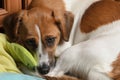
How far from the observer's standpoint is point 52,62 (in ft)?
6.59

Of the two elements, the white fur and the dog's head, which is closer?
the white fur

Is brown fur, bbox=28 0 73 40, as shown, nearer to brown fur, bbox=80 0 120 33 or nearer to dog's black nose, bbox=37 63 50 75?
brown fur, bbox=80 0 120 33

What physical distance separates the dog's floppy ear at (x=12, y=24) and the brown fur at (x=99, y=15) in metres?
0.44

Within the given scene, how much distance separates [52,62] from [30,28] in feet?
0.81

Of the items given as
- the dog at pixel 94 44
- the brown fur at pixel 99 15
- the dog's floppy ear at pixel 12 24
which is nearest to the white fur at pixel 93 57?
the dog at pixel 94 44

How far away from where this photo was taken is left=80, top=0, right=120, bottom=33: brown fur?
2166 mm

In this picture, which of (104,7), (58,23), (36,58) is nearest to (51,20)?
(58,23)

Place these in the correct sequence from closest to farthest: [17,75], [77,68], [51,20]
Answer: [17,75]
[77,68]
[51,20]

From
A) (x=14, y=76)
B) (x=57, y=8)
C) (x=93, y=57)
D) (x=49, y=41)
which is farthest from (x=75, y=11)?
(x=14, y=76)

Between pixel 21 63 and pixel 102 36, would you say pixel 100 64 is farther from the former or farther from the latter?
pixel 21 63

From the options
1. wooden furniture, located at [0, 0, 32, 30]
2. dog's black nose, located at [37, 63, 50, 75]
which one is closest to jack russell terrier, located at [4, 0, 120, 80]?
dog's black nose, located at [37, 63, 50, 75]

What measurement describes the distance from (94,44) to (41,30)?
1.09 feet

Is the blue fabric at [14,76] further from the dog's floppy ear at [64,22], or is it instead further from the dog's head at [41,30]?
the dog's floppy ear at [64,22]

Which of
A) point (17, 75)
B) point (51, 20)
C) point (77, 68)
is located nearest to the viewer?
point (17, 75)
